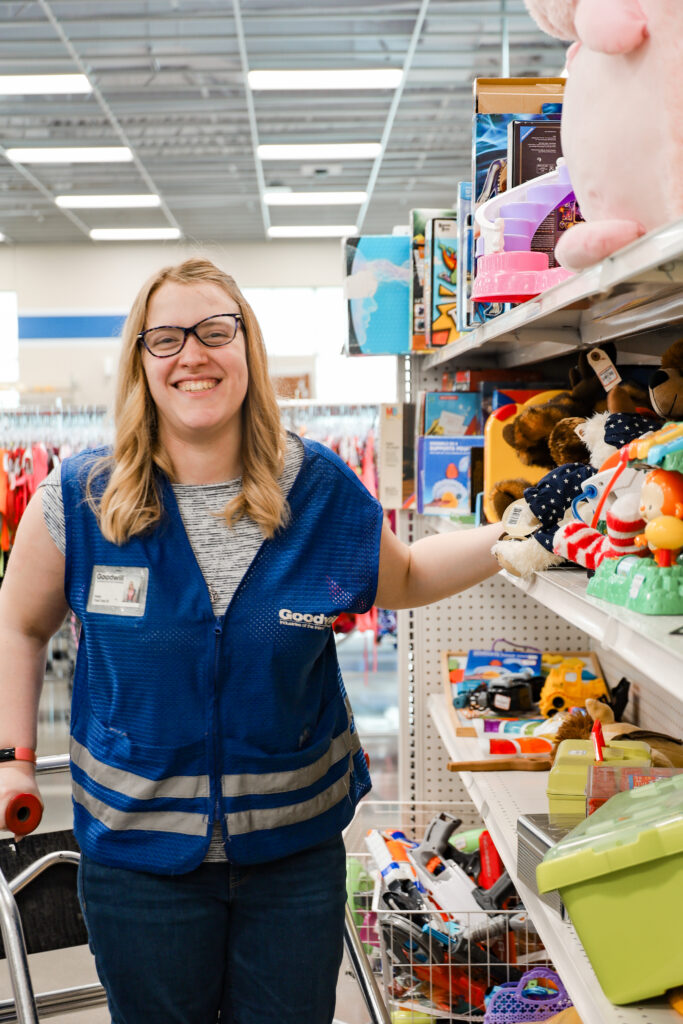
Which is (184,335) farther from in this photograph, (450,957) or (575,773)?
(450,957)

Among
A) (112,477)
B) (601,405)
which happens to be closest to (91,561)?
(112,477)

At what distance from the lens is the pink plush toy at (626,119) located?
39.9 inches

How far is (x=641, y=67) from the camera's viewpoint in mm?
1036

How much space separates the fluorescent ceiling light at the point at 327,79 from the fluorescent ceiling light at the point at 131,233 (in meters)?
4.82

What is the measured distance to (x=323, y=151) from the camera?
28.6 ft

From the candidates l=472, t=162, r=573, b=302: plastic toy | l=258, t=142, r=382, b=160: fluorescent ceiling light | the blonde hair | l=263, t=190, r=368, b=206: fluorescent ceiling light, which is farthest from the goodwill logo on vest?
l=263, t=190, r=368, b=206: fluorescent ceiling light

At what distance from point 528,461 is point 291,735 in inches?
25.5

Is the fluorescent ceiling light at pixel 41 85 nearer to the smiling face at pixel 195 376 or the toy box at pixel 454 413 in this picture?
the toy box at pixel 454 413

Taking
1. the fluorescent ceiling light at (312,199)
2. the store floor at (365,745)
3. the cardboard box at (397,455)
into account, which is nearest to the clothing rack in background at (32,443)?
the store floor at (365,745)

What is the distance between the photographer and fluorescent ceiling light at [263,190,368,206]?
10.2 meters

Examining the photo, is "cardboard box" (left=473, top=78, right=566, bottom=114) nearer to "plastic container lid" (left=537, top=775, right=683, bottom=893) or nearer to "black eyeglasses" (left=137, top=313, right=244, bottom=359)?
"black eyeglasses" (left=137, top=313, right=244, bottom=359)

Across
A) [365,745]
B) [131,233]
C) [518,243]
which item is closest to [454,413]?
[518,243]

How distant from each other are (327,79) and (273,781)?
257 inches

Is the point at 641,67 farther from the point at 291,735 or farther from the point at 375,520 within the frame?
the point at 291,735
